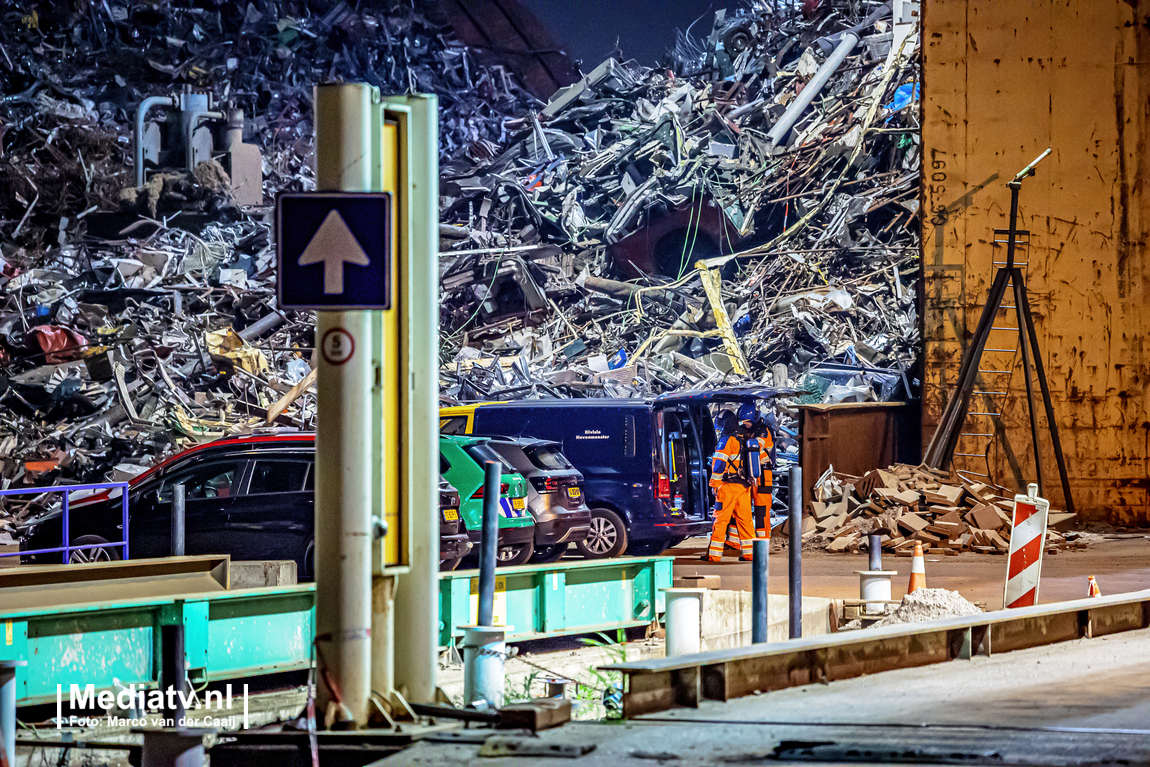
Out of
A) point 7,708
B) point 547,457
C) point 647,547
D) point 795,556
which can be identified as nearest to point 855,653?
point 795,556

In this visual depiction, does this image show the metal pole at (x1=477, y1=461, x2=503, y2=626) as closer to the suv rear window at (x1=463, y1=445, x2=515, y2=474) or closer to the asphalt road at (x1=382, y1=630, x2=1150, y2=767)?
the asphalt road at (x1=382, y1=630, x2=1150, y2=767)

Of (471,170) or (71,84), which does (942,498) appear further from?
(71,84)

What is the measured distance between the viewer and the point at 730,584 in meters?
14.4

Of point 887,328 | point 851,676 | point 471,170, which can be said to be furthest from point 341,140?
point 471,170

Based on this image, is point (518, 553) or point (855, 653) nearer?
point (855, 653)

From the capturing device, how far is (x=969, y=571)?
51.9ft

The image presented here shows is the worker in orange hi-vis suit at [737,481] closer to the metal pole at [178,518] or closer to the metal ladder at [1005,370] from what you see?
the metal ladder at [1005,370]

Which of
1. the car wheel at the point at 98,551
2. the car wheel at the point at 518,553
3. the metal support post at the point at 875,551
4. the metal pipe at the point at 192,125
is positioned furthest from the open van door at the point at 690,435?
Result: the metal pipe at the point at 192,125

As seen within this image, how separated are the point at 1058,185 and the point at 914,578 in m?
12.8

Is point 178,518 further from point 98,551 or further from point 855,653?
point 855,653

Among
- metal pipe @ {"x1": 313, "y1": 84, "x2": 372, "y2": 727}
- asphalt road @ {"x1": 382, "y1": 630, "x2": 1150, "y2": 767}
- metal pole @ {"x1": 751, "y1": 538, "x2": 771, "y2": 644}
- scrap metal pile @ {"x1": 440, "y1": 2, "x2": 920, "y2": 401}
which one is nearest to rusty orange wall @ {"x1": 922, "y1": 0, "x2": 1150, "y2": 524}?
scrap metal pile @ {"x1": 440, "y1": 2, "x2": 920, "y2": 401}

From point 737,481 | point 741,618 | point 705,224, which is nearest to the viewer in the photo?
point 741,618

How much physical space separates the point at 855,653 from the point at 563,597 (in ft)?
13.6

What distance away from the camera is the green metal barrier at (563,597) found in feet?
31.5
